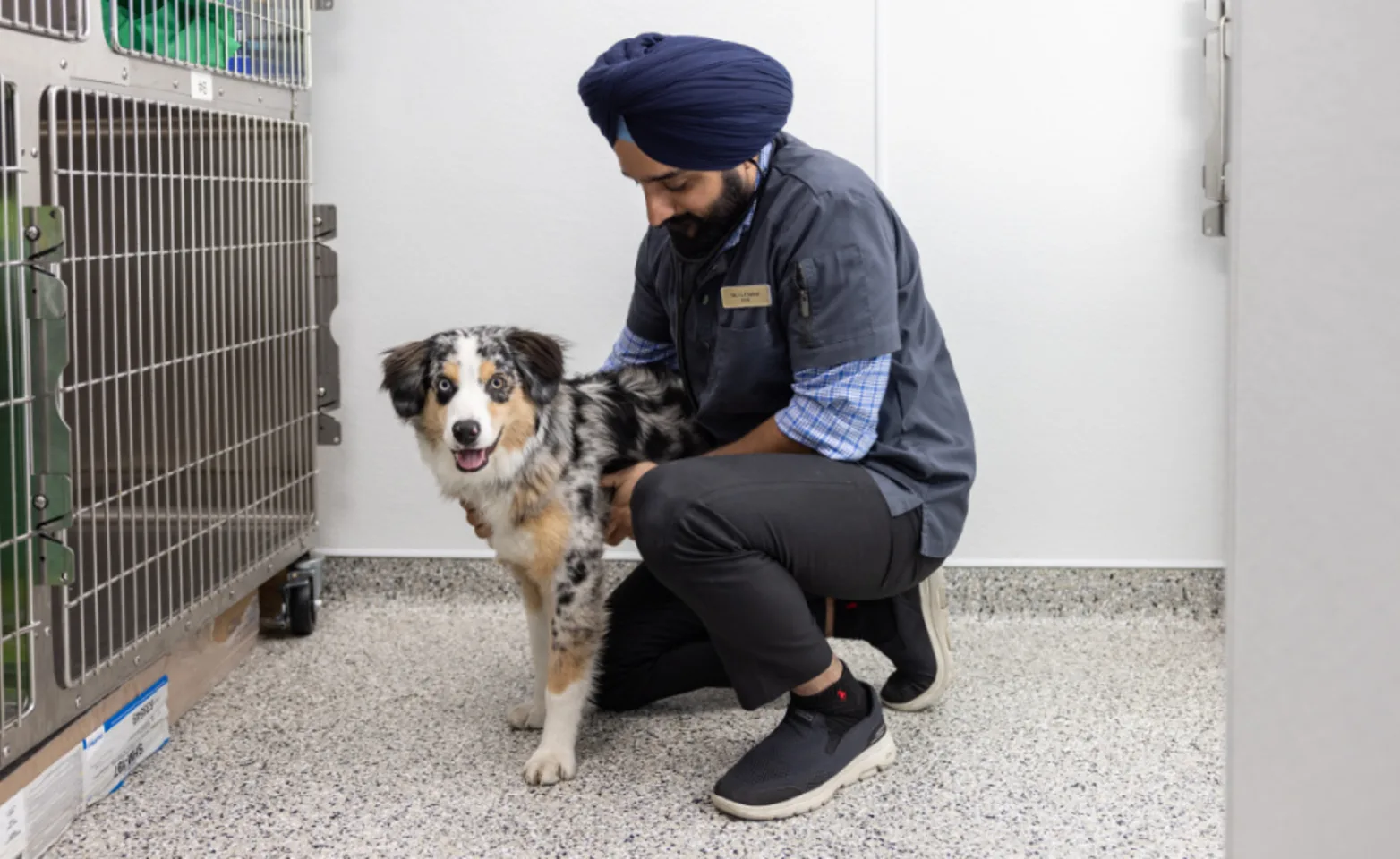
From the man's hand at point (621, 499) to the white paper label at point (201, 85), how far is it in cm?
102

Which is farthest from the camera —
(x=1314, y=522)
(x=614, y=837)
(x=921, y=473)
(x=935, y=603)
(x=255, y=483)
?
(x=255, y=483)

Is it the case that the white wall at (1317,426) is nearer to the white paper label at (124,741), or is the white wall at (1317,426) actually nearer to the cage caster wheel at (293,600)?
the white paper label at (124,741)

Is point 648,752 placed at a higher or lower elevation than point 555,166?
lower

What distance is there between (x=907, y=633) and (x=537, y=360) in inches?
33.2

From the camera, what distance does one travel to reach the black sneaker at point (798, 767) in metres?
2.05

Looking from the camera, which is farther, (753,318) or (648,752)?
(648,752)

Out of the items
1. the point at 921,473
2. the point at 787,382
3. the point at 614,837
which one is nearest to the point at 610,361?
the point at 787,382

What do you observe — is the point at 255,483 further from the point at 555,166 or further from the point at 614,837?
the point at 614,837

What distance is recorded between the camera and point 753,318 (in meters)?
2.16

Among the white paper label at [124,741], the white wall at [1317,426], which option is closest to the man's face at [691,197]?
the white paper label at [124,741]

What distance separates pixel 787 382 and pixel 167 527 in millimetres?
1104

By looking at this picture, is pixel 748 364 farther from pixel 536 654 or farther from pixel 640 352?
pixel 536 654

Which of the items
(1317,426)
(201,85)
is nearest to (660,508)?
(201,85)

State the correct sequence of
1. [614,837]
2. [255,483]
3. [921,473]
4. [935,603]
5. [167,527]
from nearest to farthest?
[614,837]
[921,473]
[167,527]
[935,603]
[255,483]
